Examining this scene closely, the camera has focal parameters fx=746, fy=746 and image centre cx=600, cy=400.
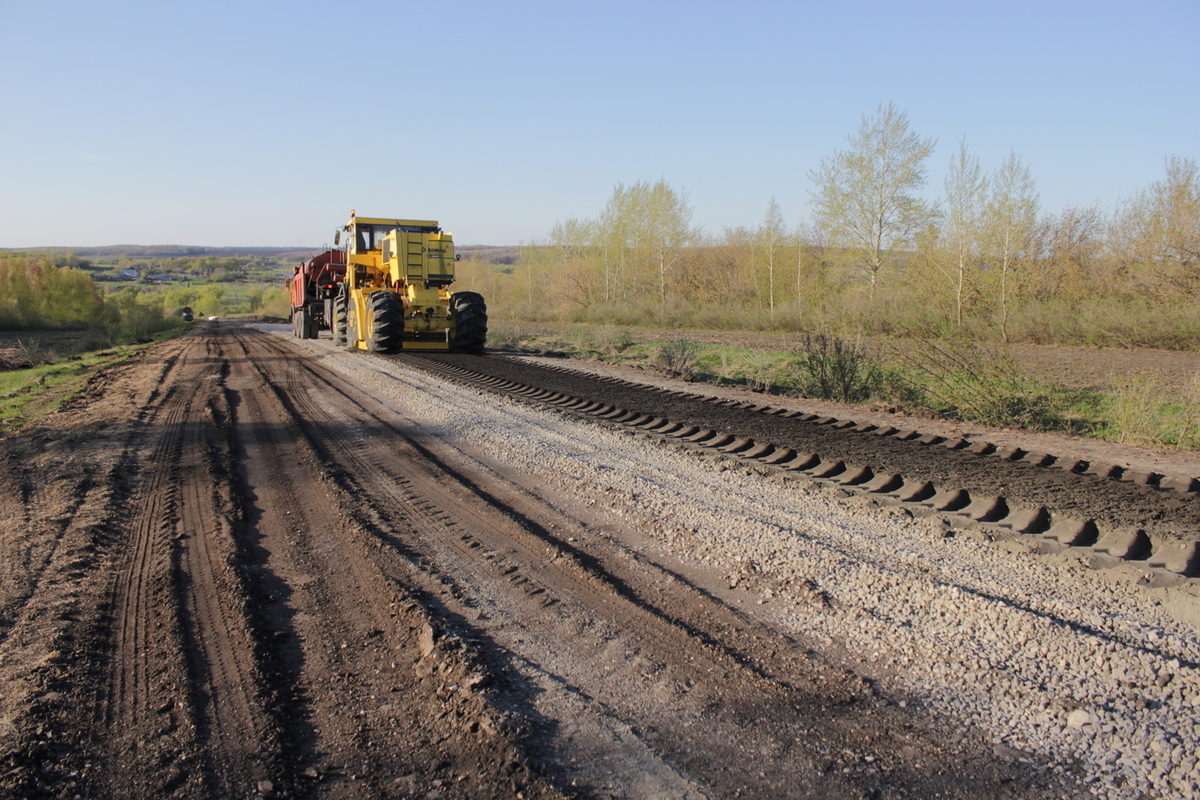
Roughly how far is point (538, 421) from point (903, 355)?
595 centimetres

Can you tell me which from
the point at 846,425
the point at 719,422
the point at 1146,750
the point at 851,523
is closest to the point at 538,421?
the point at 719,422

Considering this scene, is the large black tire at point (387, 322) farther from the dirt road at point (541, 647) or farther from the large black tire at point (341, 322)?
the dirt road at point (541, 647)

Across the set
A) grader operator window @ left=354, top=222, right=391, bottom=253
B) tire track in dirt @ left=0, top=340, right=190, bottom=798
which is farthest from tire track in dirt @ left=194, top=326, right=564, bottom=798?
grader operator window @ left=354, top=222, right=391, bottom=253

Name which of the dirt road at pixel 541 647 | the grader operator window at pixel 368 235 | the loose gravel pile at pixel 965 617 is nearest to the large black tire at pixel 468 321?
the grader operator window at pixel 368 235

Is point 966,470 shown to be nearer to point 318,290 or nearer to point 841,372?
point 841,372

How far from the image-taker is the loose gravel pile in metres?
2.88

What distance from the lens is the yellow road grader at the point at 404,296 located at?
59.0ft

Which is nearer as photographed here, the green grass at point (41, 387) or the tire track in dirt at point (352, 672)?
the tire track in dirt at point (352, 672)

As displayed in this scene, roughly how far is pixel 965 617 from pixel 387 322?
15.7m

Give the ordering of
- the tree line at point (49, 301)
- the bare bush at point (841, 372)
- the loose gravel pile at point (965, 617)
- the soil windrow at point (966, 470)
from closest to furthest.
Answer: the loose gravel pile at point (965, 617) < the soil windrow at point (966, 470) < the bare bush at point (841, 372) < the tree line at point (49, 301)

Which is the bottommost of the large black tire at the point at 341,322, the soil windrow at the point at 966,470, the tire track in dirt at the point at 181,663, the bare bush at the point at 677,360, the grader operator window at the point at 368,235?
the tire track in dirt at the point at 181,663

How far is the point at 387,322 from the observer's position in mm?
17641

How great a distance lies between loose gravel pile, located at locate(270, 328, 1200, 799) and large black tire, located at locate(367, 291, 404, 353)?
40.1 feet

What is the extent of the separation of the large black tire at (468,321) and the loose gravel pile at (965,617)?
41.1 feet
